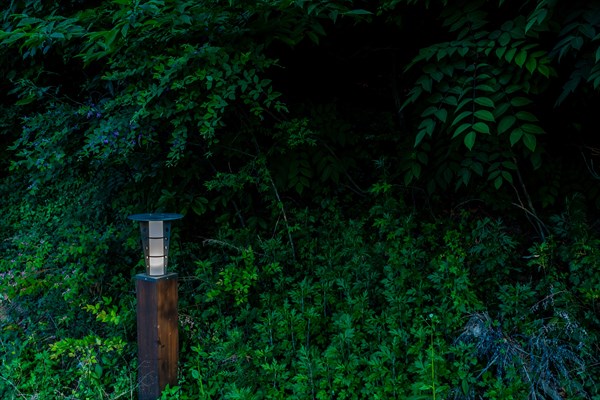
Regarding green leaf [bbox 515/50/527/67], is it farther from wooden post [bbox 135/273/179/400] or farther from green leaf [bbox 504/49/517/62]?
wooden post [bbox 135/273/179/400]

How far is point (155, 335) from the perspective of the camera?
2543 millimetres

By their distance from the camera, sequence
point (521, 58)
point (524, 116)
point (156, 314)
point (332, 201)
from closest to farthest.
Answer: point (521, 58) < point (524, 116) < point (156, 314) < point (332, 201)

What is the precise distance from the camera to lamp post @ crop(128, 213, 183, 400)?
8.33 ft

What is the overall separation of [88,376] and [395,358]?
1685mm

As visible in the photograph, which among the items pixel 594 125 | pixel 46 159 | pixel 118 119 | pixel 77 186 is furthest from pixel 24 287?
pixel 594 125

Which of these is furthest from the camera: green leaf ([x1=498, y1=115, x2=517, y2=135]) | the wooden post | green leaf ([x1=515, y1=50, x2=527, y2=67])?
the wooden post

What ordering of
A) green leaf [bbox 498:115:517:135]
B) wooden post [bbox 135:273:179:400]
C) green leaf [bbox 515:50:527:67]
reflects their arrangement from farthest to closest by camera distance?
wooden post [bbox 135:273:179:400] < green leaf [bbox 498:115:517:135] < green leaf [bbox 515:50:527:67]

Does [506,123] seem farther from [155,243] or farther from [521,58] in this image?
[155,243]

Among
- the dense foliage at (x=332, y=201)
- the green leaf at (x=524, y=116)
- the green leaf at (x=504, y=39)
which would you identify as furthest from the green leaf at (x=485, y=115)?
the green leaf at (x=504, y=39)

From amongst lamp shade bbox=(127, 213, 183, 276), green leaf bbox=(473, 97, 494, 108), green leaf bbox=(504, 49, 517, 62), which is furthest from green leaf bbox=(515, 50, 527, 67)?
lamp shade bbox=(127, 213, 183, 276)

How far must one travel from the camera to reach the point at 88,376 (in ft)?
8.66

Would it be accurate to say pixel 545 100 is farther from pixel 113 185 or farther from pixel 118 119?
pixel 113 185

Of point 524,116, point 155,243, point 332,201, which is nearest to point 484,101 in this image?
point 524,116

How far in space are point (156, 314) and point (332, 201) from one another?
1.66 metres
